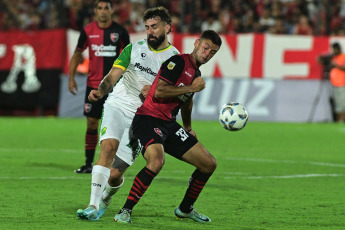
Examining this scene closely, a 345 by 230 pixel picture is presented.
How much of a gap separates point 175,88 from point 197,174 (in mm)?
850

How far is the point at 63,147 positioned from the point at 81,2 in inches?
361

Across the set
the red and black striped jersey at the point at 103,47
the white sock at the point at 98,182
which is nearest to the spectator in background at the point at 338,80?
the red and black striped jersey at the point at 103,47

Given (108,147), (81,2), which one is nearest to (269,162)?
(108,147)

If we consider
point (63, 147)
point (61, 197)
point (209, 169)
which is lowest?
point (63, 147)

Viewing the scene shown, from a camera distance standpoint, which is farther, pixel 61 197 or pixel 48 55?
pixel 48 55

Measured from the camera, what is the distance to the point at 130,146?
7695 mm

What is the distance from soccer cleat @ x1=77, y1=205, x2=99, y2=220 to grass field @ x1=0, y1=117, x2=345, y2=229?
0.07m

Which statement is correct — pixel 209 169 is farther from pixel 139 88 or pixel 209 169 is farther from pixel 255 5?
pixel 255 5

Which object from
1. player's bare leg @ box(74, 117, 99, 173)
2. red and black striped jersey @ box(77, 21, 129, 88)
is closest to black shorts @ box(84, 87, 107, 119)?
player's bare leg @ box(74, 117, 99, 173)

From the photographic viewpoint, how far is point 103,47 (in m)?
11.3

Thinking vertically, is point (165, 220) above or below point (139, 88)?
below

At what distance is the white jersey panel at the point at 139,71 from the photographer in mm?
8133

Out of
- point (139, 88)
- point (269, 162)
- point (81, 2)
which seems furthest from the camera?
point (81, 2)

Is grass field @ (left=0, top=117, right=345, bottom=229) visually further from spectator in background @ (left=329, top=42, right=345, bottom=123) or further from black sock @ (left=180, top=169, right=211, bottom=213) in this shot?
spectator in background @ (left=329, top=42, right=345, bottom=123)
